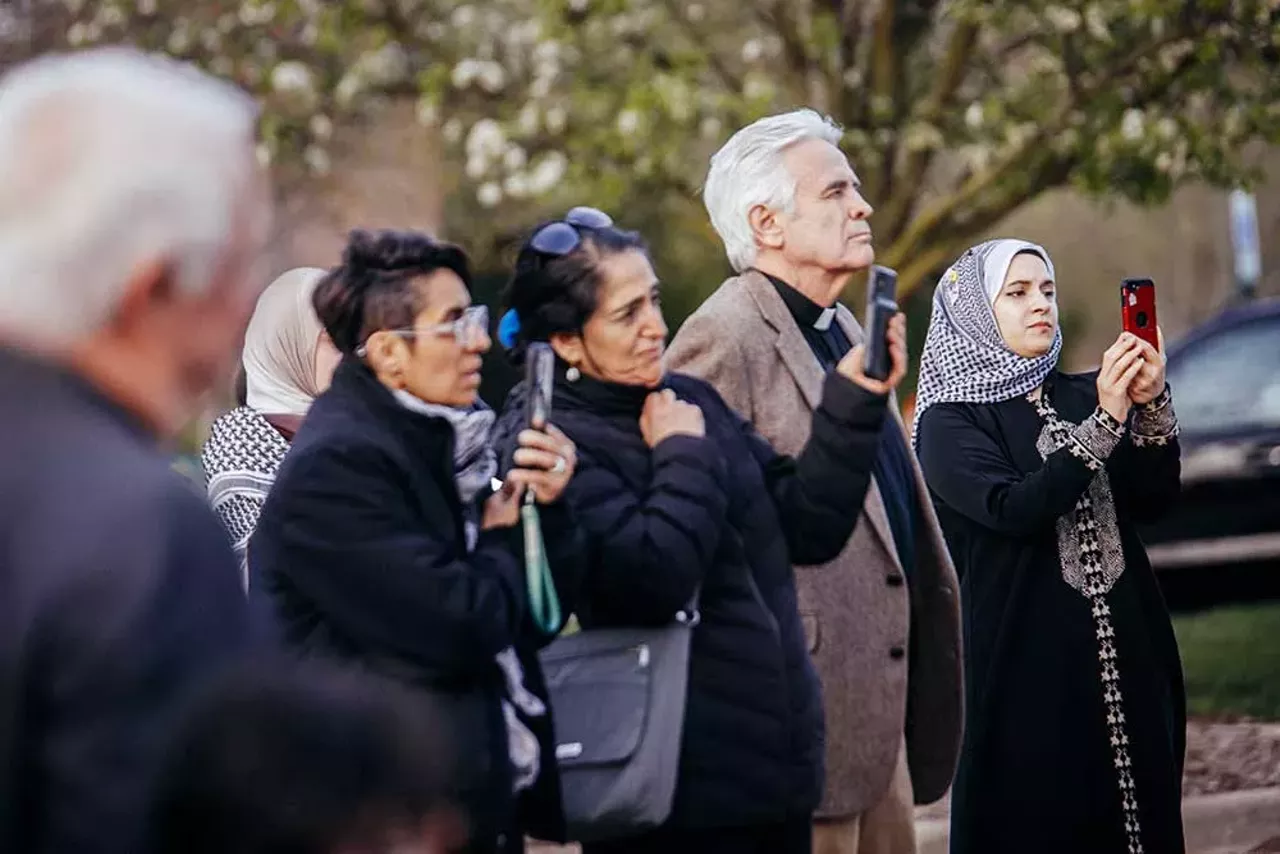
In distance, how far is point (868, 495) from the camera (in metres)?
4.41

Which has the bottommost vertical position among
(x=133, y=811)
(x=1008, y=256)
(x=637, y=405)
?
(x=133, y=811)

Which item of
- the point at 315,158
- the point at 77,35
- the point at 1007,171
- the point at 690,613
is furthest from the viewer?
the point at 315,158

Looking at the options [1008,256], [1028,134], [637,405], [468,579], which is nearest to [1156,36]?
[1028,134]

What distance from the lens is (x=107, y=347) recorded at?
1.94 meters

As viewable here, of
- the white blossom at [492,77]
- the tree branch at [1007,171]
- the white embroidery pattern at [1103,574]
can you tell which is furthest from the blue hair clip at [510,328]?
the white blossom at [492,77]

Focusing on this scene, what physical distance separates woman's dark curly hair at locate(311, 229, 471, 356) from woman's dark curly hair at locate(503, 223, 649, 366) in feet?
1.14

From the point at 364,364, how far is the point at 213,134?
4.51 feet

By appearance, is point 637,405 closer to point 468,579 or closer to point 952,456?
point 468,579

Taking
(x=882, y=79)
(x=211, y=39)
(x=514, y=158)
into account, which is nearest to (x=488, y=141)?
(x=514, y=158)

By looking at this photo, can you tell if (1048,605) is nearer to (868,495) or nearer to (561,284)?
(868,495)

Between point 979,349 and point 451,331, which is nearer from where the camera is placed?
point 451,331

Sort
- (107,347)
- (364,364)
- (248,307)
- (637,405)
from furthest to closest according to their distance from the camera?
(637,405) → (364,364) → (248,307) → (107,347)

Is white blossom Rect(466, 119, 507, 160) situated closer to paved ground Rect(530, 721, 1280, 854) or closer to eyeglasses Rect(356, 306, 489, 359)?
paved ground Rect(530, 721, 1280, 854)

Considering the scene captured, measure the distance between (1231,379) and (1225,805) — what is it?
5.61 m
